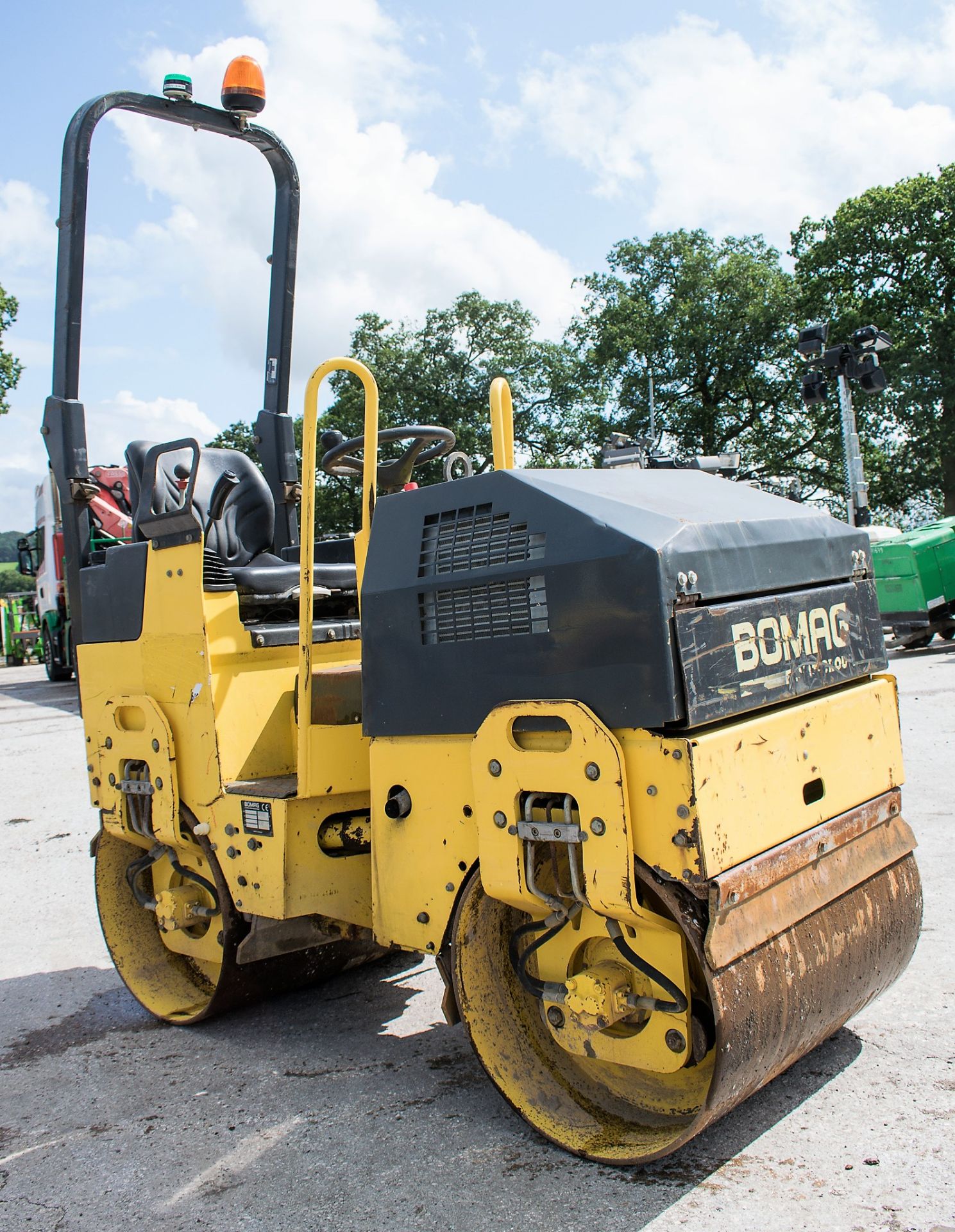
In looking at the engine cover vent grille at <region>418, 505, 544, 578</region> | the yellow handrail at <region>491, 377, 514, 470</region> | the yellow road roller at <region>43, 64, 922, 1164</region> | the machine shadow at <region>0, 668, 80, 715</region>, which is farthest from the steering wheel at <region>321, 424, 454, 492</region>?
the machine shadow at <region>0, 668, 80, 715</region>

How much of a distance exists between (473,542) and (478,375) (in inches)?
1330

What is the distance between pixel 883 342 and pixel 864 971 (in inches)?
519

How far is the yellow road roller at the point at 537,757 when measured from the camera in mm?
2262

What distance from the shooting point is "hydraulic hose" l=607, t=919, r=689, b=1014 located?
2340 mm

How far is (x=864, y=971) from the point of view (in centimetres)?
267

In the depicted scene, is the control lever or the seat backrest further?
the seat backrest

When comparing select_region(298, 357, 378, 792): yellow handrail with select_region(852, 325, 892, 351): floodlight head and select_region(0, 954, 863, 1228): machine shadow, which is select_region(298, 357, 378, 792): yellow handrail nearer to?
select_region(0, 954, 863, 1228): machine shadow

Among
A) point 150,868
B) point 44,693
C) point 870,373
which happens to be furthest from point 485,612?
point 44,693

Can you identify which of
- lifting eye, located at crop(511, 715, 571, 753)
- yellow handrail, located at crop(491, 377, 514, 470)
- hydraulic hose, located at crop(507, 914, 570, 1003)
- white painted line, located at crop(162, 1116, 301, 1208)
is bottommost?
white painted line, located at crop(162, 1116, 301, 1208)

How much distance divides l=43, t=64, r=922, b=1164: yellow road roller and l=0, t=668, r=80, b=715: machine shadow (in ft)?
32.0

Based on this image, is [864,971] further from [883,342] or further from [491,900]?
[883,342]

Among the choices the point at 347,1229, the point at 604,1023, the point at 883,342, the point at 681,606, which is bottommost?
the point at 347,1229

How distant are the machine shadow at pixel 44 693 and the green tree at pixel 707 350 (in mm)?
21597

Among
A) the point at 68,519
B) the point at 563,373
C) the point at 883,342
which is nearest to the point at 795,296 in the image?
the point at 563,373
